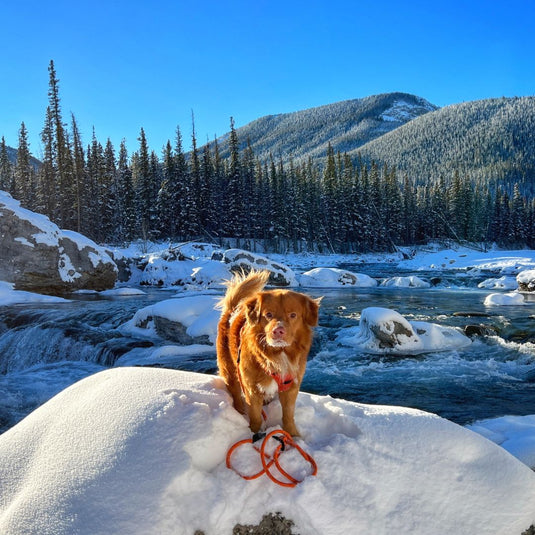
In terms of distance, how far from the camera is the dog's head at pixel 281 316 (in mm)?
2412

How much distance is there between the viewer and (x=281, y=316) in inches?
98.7

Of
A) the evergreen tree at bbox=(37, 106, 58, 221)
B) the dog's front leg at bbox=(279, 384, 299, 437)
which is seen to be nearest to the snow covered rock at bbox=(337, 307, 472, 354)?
the dog's front leg at bbox=(279, 384, 299, 437)

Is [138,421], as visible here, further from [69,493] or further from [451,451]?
[451,451]

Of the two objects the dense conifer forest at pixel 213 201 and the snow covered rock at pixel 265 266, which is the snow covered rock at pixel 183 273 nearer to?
the snow covered rock at pixel 265 266

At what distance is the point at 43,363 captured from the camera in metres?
8.96

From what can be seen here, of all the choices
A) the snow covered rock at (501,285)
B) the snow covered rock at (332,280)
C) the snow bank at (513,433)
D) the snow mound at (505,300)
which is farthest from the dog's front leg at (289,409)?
the snow covered rock at (501,285)

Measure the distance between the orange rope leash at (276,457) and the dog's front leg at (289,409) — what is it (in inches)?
3.2

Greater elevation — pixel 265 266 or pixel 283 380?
pixel 283 380

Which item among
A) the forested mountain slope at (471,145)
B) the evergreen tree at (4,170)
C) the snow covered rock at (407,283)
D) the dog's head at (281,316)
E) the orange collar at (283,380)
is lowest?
the snow covered rock at (407,283)

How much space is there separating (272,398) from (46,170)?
43.3 metres

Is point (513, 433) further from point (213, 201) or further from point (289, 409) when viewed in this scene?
point (213, 201)

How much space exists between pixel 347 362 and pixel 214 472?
21.0 ft

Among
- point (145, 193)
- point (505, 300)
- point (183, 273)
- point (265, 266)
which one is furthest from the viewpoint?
point (145, 193)

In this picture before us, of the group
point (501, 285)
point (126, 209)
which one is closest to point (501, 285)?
point (501, 285)
